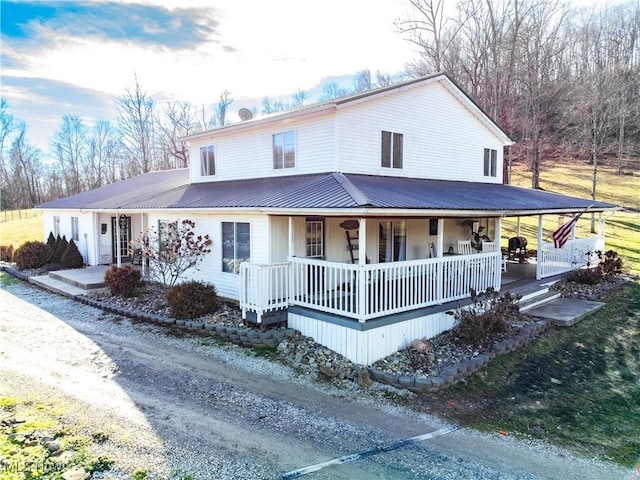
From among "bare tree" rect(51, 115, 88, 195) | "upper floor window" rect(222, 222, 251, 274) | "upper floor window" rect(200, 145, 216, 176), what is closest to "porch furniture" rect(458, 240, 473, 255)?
"upper floor window" rect(222, 222, 251, 274)

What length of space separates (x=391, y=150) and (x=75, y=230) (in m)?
15.6

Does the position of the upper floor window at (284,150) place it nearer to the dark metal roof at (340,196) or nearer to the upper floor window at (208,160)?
the dark metal roof at (340,196)

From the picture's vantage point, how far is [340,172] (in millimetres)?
11422

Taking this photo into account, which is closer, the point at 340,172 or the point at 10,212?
the point at 340,172

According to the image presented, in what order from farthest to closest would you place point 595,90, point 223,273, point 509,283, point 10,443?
point 595,90
point 509,283
point 223,273
point 10,443

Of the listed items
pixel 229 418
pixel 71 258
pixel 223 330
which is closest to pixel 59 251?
pixel 71 258

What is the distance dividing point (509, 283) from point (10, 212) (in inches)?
1913

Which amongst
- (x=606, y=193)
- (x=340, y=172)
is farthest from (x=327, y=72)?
(x=340, y=172)

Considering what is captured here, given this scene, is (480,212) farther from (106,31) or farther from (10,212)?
(10,212)

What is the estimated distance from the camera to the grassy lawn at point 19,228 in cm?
2802

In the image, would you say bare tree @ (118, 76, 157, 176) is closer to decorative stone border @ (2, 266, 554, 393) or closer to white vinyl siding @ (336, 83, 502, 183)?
decorative stone border @ (2, 266, 554, 393)

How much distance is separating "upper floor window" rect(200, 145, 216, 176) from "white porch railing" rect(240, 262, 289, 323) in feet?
22.1

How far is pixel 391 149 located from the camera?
12.9 meters

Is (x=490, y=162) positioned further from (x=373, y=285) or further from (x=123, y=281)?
(x=123, y=281)
